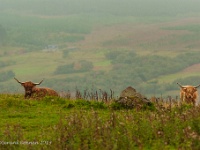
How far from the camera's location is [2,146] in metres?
10.7

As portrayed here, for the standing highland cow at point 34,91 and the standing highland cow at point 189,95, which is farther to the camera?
the standing highland cow at point 189,95

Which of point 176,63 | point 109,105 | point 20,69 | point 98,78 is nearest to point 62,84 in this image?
point 98,78

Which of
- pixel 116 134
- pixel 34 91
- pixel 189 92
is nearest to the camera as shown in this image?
pixel 116 134

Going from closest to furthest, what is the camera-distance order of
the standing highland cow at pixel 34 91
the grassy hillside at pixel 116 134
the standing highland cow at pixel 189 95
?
1. the grassy hillside at pixel 116 134
2. the standing highland cow at pixel 34 91
3. the standing highland cow at pixel 189 95

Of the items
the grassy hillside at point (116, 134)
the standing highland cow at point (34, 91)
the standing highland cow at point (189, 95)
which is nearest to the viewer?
the grassy hillside at point (116, 134)

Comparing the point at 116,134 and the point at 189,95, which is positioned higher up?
the point at 116,134

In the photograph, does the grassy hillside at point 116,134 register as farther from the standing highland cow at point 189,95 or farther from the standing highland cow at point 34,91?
the standing highland cow at point 189,95

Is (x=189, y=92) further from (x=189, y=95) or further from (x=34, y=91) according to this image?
(x=34, y=91)

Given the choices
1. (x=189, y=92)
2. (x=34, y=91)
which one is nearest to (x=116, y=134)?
(x=34, y=91)

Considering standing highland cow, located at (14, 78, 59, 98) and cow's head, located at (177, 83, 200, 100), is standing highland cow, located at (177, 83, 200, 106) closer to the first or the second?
cow's head, located at (177, 83, 200, 100)

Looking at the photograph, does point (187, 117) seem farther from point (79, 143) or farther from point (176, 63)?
point (176, 63)

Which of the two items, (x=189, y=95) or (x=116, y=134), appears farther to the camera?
(x=189, y=95)

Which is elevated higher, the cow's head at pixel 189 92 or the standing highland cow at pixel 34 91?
the standing highland cow at pixel 34 91

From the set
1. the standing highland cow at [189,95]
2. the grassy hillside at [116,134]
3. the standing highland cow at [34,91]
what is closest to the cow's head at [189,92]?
the standing highland cow at [189,95]
